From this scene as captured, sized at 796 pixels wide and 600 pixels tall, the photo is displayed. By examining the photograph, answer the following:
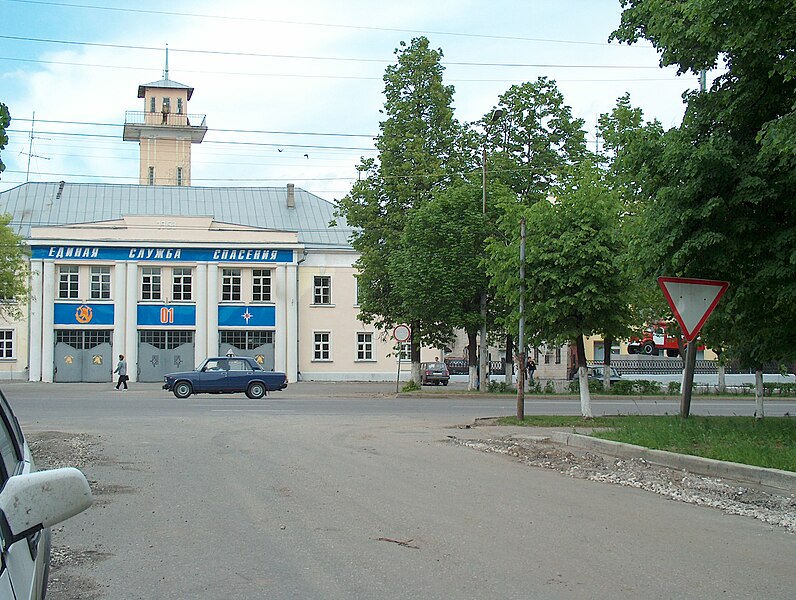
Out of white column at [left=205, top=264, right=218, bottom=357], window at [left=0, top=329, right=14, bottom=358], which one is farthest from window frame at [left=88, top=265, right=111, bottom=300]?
white column at [left=205, top=264, right=218, bottom=357]

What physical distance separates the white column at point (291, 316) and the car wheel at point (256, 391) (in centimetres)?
2270

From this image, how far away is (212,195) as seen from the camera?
6444 centimetres

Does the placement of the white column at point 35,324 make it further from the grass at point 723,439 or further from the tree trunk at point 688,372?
the tree trunk at point 688,372

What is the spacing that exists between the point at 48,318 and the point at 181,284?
8.02m

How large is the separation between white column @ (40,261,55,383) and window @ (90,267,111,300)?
2.28 meters

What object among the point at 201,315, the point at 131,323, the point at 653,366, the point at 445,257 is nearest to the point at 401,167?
the point at 445,257

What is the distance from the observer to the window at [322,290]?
5875 cm

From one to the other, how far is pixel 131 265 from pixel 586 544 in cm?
5065

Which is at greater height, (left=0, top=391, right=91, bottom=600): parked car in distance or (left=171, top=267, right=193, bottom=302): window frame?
(left=171, top=267, right=193, bottom=302): window frame

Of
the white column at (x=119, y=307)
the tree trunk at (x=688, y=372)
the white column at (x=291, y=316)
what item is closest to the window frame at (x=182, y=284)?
the white column at (x=119, y=307)

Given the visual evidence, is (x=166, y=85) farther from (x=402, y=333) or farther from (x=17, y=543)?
(x=17, y=543)

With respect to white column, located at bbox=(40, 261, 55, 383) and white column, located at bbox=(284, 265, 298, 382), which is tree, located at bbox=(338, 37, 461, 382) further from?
white column, located at bbox=(40, 261, 55, 383)

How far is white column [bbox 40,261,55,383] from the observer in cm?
5312

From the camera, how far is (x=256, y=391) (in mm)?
33906
